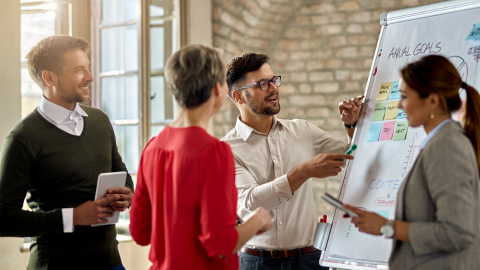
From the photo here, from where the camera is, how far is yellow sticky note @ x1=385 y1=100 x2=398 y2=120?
158 centimetres

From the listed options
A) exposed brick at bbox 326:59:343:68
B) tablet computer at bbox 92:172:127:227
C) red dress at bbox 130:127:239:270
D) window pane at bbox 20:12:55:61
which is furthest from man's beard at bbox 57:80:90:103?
exposed brick at bbox 326:59:343:68

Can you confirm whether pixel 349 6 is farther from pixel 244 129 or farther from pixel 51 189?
pixel 51 189

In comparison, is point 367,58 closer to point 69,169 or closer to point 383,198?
point 383,198

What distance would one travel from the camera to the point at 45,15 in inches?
99.0

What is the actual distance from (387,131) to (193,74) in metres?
0.84

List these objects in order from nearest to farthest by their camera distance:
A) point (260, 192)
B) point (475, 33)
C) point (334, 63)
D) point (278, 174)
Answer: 1. point (475, 33)
2. point (260, 192)
3. point (278, 174)
4. point (334, 63)

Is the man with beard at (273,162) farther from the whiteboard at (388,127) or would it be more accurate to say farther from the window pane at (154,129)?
the window pane at (154,129)

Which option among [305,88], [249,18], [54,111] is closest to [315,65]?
[305,88]

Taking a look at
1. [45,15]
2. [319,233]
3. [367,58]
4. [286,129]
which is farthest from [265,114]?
[367,58]

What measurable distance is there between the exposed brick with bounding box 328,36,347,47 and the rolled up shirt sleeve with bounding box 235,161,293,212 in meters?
2.36

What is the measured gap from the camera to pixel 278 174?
71.4 inches

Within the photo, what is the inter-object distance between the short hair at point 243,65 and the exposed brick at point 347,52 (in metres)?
2.05

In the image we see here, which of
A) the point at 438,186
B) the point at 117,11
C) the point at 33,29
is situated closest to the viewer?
the point at 438,186

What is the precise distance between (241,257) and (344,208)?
0.79 m
